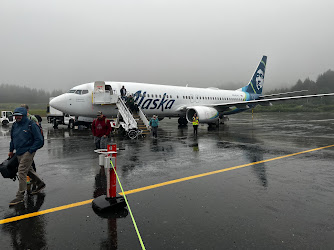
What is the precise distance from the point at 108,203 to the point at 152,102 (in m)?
15.2

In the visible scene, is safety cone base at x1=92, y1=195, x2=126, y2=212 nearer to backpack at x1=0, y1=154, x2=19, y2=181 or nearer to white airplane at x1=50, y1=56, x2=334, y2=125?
backpack at x1=0, y1=154, x2=19, y2=181

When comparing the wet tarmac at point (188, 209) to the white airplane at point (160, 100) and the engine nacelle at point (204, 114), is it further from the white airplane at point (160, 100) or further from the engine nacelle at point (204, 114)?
the engine nacelle at point (204, 114)

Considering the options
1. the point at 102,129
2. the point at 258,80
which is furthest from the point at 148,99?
the point at 258,80

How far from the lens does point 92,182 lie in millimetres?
5691

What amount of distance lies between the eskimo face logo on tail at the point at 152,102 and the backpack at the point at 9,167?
44.4 feet

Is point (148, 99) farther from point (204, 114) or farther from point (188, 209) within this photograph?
point (188, 209)

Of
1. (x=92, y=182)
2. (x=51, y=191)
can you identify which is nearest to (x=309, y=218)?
(x=92, y=182)

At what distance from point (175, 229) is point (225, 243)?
2.39 feet

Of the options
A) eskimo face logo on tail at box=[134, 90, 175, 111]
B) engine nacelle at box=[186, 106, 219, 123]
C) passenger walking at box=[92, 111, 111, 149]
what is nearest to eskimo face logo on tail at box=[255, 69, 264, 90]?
engine nacelle at box=[186, 106, 219, 123]

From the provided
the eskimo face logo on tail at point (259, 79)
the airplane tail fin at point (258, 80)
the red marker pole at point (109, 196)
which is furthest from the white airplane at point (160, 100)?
the red marker pole at point (109, 196)

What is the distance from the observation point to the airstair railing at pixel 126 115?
14.3m

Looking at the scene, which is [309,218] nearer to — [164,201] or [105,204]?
[164,201]

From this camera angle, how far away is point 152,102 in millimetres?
19062

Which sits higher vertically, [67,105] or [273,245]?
[67,105]
